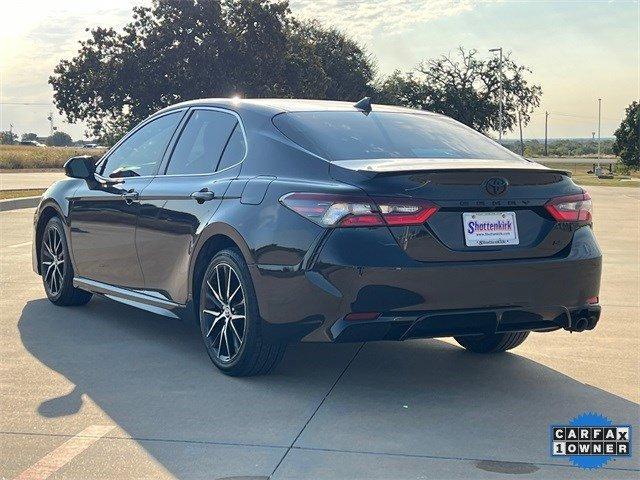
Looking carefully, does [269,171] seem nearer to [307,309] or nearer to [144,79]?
[307,309]

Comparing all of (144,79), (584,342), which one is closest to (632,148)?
(144,79)

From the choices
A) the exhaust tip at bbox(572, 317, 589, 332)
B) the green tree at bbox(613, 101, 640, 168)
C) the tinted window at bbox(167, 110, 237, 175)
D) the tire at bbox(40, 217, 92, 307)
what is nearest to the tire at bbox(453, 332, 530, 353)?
the exhaust tip at bbox(572, 317, 589, 332)

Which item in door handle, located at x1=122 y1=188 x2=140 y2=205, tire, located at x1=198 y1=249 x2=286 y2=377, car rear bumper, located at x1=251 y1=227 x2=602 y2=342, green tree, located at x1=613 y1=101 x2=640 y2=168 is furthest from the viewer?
green tree, located at x1=613 y1=101 x2=640 y2=168

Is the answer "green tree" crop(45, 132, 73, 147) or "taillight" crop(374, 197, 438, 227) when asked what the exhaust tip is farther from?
"green tree" crop(45, 132, 73, 147)

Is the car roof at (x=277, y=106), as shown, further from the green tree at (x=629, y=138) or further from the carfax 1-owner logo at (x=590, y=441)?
the green tree at (x=629, y=138)

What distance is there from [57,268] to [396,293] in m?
4.24

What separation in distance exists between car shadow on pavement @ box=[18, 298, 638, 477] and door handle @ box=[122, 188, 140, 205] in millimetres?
986

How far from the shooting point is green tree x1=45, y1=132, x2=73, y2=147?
18100 cm

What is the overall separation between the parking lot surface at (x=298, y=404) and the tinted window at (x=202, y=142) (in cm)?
125

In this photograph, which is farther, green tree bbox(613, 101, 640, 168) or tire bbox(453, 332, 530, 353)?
green tree bbox(613, 101, 640, 168)

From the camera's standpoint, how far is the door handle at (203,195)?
6240 millimetres

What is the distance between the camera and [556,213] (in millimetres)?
5672

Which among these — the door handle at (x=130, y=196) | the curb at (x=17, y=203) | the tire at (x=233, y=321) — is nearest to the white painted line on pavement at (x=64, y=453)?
the tire at (x=233, y=321)

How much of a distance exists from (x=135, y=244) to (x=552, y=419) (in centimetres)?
A: 329
